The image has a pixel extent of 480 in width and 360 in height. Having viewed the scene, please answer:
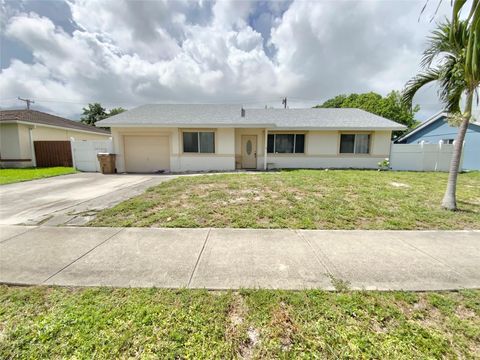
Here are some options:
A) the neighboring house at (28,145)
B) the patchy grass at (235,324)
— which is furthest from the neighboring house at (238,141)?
the patchy grass at (235,324)

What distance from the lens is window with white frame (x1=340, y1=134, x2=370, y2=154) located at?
556 inches

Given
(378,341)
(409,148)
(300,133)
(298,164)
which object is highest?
(300,133)

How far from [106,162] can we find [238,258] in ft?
39.1

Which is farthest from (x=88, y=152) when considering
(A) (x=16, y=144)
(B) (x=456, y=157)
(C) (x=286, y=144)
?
A: (B) (x=456, y=157)

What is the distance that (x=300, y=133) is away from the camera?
1415cm

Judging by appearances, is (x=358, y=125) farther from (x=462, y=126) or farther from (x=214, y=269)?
(x=214, y=269)

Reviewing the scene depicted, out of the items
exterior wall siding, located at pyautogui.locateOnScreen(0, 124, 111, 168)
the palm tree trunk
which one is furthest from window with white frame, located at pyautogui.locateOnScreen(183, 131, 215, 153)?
exterior wall siding, located at pyautogui.locateOnScreen(0, 124, 111, 168)

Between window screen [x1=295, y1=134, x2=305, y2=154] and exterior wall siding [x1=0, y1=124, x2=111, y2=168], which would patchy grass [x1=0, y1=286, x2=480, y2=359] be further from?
exterior wall siding [x1=0, y1=124, x2=111, y2=168]

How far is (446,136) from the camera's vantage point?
17375 millimetres

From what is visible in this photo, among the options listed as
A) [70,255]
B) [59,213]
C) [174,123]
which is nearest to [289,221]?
[70,255]

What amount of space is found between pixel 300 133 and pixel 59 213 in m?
12.8

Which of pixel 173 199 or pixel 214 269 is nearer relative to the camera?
pixel 214 269

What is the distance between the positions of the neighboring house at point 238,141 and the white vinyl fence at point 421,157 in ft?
2.66

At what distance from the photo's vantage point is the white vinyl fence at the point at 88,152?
12914 millimetres
